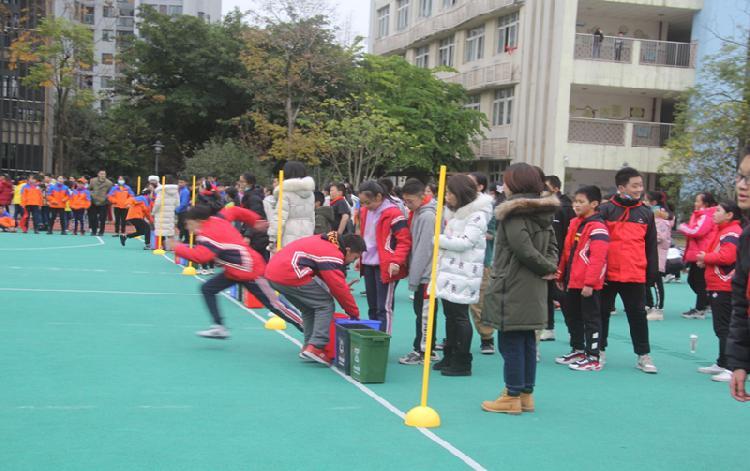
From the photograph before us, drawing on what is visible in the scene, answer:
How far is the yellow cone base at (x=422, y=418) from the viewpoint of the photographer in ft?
18.5

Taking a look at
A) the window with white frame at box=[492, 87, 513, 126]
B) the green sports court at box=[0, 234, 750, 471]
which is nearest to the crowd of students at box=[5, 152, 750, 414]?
the green sports court at box=[0, 234, 750, 471]

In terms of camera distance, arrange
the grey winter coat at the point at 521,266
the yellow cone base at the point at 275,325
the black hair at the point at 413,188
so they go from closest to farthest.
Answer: the grey winter coat at the point at 521,266
the black hair at the point at 413,188
the yellow cone base at the point at 275,325

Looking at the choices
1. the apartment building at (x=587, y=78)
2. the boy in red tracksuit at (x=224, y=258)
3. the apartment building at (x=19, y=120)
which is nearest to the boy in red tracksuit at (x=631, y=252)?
the boy in red tracksuit at (x=224, y=258)

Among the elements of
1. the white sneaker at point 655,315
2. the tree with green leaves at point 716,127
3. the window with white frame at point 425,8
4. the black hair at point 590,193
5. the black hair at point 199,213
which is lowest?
the white sneaker at point 655,315

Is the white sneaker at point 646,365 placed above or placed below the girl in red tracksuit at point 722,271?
below

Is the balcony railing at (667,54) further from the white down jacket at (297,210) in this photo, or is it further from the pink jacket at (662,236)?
the white down jacket at (297,210)

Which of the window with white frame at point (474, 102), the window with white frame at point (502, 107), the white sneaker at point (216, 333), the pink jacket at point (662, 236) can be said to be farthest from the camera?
the window with white frame at point (474, 102)

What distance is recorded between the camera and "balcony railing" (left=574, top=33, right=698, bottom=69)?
30672mm

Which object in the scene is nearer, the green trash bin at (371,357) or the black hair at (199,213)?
the green trash bin at (371,357)

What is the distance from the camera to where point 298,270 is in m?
7.52

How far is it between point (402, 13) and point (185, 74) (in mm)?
12977

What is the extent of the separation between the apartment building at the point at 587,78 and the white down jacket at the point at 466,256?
24590mm

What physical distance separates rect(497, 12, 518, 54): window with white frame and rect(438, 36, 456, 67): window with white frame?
434cm

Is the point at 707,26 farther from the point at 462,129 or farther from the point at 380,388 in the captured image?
the point at 380,388
